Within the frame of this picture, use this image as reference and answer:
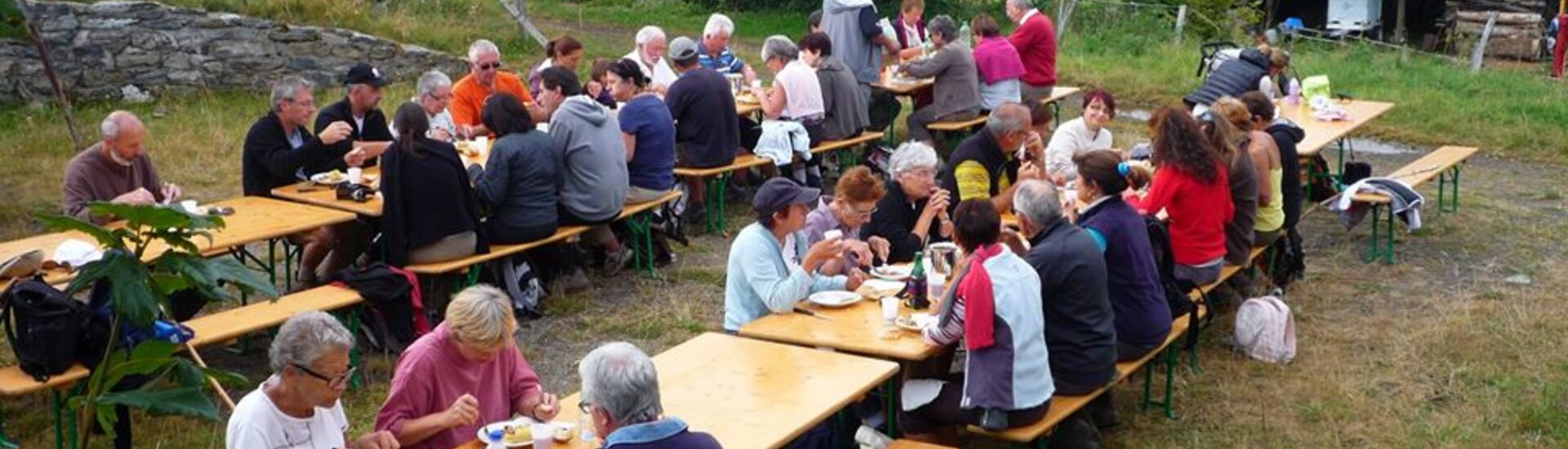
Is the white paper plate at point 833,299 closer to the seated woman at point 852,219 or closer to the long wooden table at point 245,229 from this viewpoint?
the seated woman at point 852,219

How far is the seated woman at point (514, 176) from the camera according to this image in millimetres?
8836

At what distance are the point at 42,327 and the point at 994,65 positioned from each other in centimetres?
796

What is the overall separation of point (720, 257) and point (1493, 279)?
458cm

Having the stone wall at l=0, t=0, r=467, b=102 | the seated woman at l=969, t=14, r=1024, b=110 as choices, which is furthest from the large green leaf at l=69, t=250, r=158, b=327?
the stone wall at l=0, t=0, r=467, b=102

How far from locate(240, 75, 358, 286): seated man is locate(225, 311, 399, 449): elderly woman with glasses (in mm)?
4032

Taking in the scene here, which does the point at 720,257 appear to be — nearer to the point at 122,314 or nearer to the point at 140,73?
the point at 122,314

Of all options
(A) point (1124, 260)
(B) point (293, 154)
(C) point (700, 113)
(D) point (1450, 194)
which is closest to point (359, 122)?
(B) point (293, 154)

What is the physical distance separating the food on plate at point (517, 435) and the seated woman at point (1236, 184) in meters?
4.35

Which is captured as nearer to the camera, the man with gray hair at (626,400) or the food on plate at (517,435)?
the man with gray hair at (626,400)

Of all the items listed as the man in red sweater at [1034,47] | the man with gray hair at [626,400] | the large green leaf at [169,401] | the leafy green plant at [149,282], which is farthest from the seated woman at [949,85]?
the large green leaf at [169,401]

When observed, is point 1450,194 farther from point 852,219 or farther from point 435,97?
point 435,97

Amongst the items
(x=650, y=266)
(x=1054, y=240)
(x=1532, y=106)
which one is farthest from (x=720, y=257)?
(x=1532, y=106)

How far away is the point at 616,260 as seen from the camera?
32.6 feet

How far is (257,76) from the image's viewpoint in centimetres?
1589
